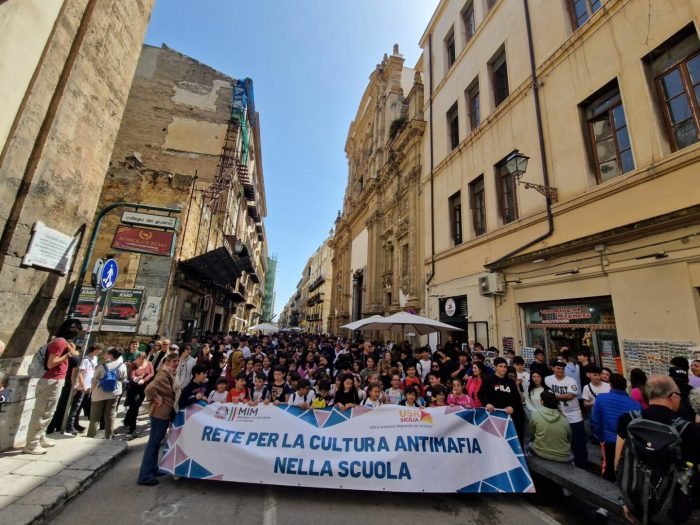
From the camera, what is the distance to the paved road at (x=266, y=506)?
3.50 metres

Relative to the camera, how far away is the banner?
4105 mm

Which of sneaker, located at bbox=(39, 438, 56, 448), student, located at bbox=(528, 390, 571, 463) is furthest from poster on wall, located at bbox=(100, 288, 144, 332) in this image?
student, located at bbox=(528, 390, 571, 463)

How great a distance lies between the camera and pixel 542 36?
1006 centimetres

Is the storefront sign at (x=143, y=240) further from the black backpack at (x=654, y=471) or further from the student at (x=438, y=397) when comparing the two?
the black backpack at (x=654, y=471)

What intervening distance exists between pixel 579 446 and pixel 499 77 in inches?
520

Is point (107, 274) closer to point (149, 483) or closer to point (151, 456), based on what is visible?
point (151, 456)

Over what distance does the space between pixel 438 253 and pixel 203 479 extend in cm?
1266

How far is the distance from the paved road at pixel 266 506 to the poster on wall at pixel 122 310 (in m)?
7.36

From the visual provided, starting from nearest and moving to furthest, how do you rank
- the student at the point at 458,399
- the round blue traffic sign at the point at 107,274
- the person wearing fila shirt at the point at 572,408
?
1. the person wearing fila shirt at the point at 572,408
2. the student at the point at 458,399
3. the round blue traffic sign at the point at 107,274

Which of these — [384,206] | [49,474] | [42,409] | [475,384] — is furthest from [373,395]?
[384,206]

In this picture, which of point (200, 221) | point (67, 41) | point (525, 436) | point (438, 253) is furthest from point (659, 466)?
point (200, 221)

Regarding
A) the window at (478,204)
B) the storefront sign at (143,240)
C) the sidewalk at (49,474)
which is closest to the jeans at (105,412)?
the sidewalk at (49,474)

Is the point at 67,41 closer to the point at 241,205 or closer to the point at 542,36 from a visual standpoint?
the point at 542,36

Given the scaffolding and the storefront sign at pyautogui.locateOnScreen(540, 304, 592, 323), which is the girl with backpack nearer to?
the storefront sign at pyautogui.locateOnScreen(540, 304, 592, 323)
